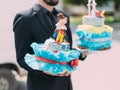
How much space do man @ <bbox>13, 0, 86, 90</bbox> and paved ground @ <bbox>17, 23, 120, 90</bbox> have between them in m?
4.19

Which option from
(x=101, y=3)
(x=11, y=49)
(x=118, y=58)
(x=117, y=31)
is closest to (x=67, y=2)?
(x=101, y=3)

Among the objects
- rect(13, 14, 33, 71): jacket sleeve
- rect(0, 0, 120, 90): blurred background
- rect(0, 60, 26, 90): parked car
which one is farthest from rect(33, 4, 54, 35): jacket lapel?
rect(0, 60, 26, 90): parked car

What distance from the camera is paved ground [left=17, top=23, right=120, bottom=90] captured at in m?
7.89

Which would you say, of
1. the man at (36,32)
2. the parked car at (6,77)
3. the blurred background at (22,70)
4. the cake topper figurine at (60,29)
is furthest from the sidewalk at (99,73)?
the cake topper figurine at (60,29)

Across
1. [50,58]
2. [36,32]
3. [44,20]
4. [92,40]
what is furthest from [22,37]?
[92,40]

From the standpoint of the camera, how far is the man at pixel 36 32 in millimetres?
3012

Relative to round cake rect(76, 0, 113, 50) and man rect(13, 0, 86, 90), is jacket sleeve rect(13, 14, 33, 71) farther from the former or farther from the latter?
round cake rect(76, 0, 113, 50)

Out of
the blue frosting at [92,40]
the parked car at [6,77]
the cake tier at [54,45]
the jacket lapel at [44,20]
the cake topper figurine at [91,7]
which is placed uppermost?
the cake topper figurine at [91,7]

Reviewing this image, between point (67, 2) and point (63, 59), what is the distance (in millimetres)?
19106

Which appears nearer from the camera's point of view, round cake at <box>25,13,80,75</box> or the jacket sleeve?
round cake at <box>25,13,80,75</box>

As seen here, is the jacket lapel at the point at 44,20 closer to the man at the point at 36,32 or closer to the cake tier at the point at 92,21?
the man at the point at 36,32

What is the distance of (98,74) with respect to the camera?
9.03 metres

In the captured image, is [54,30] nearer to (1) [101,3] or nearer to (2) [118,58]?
(2) [118,58]

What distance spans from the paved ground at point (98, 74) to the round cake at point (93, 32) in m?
3.83
